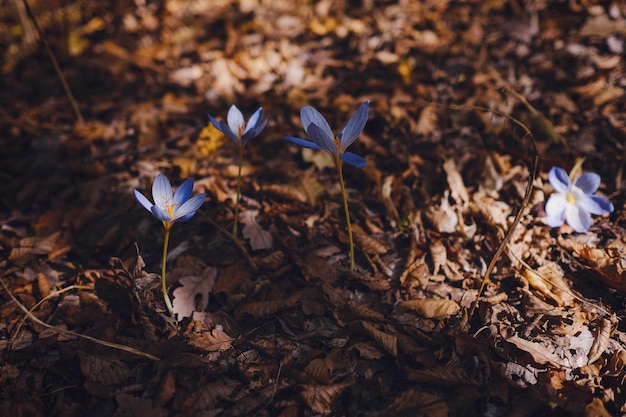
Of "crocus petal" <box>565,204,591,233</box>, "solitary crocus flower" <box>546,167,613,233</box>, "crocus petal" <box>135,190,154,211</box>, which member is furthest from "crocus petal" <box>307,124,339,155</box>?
"crocus petal" <box>565,204,591,233</box>

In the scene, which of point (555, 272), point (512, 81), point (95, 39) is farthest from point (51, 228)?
point (512, 81)

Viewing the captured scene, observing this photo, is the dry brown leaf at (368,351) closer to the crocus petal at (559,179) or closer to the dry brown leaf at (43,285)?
the crocus petal at (559,179)

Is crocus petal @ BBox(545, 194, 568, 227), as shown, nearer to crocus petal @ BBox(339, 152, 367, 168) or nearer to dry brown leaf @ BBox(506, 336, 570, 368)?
dry brown leaf @ BBox(506, 336, 570, 368)

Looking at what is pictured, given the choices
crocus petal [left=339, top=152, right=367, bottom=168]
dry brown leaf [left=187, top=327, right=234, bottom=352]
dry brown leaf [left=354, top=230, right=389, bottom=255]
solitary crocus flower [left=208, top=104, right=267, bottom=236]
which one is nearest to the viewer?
crocus petal [left=339, top=152, right=367, bottom=168]

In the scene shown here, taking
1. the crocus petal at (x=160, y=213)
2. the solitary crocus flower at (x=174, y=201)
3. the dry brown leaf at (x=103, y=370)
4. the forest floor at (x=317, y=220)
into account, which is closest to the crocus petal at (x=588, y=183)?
the forest floor at (x=317, y=220)

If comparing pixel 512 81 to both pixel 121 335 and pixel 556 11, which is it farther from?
pixel 121 335

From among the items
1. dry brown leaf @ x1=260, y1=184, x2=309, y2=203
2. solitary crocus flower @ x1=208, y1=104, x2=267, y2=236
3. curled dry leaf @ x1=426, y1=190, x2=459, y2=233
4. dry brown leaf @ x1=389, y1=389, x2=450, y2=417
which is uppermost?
solitary crocus flower @ x1=208, y1=104, x2=267, y2=236
